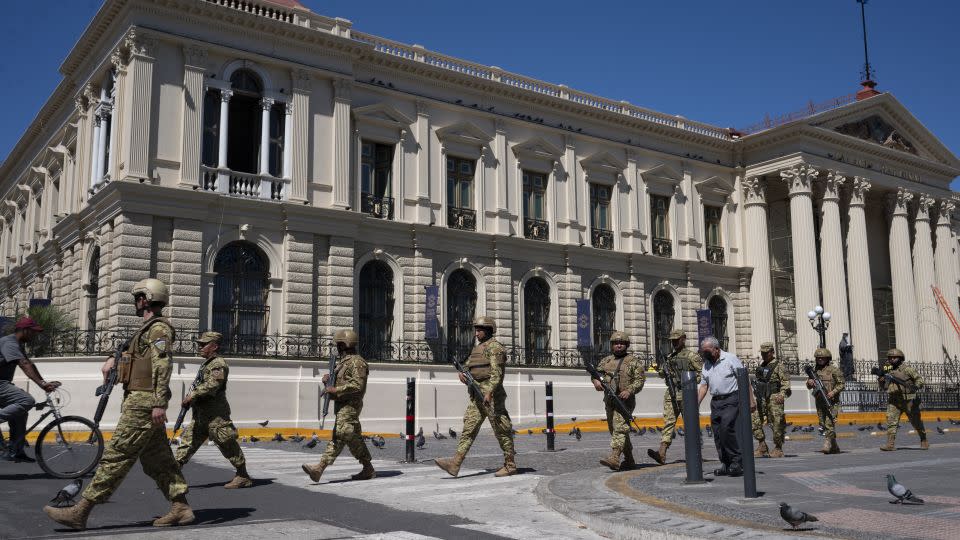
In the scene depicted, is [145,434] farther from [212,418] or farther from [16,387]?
[16,387]

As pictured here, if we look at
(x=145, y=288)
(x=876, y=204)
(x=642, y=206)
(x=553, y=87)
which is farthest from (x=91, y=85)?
(x=876, y=204)

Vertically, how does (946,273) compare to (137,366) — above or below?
above

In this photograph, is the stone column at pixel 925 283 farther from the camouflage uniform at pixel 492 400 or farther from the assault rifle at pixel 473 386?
the assault rifle at pixel 473 386

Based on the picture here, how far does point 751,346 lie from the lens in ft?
127

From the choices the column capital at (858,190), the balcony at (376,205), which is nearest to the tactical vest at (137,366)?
the balcony at (376,205)

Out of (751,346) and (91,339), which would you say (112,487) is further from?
(751,346)

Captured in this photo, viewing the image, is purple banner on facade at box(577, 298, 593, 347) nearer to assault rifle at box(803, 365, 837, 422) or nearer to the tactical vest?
assault rifle at box(803, 365, 837, 422)

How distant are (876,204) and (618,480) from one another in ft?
127

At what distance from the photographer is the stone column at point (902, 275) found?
4125cm

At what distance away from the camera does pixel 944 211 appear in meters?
44.5

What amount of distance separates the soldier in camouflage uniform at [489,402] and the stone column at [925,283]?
36906mm

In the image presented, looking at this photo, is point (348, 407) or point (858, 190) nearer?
point (348, 407)

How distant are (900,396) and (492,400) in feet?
29.0

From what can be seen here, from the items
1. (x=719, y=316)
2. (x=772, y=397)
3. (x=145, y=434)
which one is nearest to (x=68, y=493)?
(x=145, y=434)
